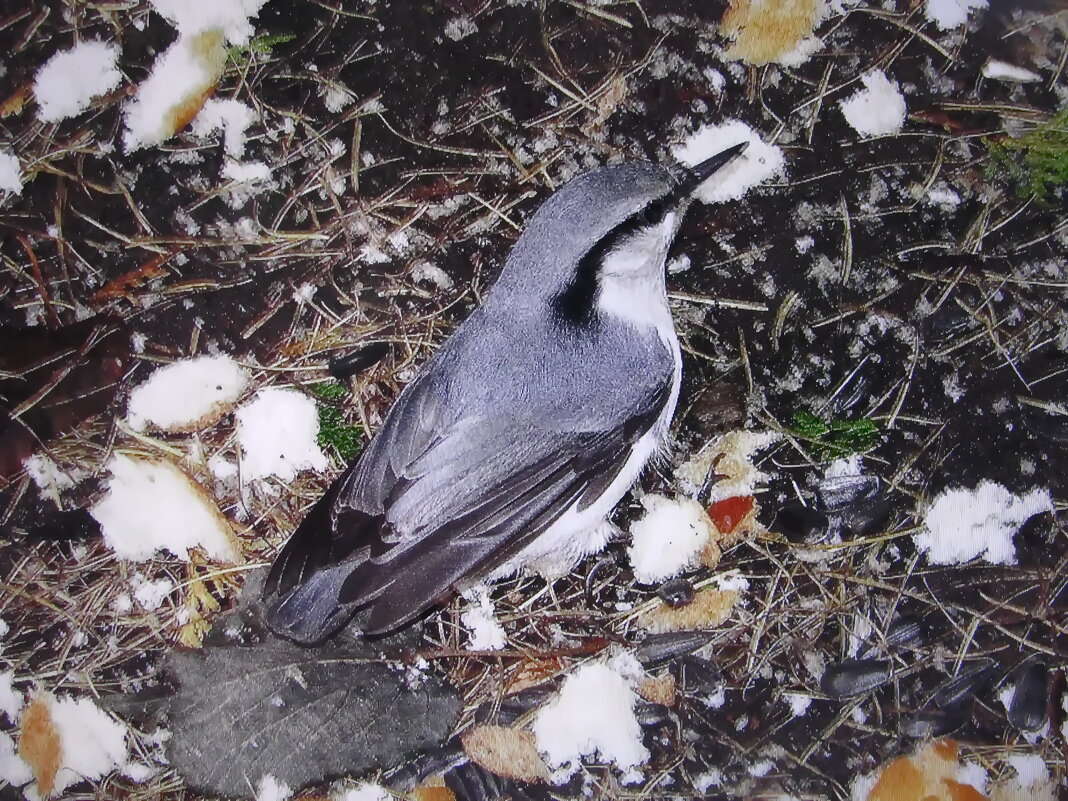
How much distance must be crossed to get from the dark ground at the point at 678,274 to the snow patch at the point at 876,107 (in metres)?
0.02

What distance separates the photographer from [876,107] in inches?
72.2

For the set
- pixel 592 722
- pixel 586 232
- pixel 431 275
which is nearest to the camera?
pixel 586 232

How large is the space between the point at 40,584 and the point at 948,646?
179cm

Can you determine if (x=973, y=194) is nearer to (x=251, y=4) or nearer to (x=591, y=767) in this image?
(x=591, y=767)

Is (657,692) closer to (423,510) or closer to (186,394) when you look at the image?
(423,510)

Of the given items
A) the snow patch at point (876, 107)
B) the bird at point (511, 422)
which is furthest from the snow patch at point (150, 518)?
the snow patch at point (876, 107)

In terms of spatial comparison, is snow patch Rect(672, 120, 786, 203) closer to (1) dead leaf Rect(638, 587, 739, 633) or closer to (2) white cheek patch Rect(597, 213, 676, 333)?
(2) white cheek patch Rect(597, 213, 676, 333)

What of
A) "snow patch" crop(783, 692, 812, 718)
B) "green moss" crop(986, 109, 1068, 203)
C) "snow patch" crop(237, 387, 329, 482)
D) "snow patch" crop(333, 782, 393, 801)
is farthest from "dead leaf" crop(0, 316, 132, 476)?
"green moss" crop(986, 109, 1068, 203)

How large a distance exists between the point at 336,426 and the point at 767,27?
1.19m

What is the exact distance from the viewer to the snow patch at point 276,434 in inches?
71.2

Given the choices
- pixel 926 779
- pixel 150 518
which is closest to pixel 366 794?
pixel 150 518

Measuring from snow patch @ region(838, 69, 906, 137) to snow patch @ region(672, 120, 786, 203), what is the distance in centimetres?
17

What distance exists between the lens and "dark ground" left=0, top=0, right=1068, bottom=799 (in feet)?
5.79

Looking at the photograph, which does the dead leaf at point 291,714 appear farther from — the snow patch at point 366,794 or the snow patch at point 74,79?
the snow patch at point 74,79
